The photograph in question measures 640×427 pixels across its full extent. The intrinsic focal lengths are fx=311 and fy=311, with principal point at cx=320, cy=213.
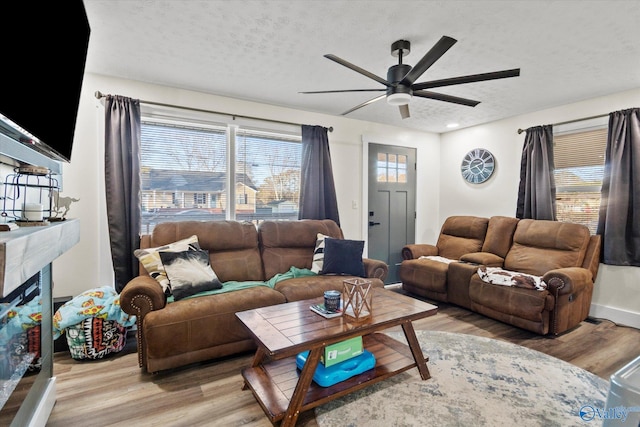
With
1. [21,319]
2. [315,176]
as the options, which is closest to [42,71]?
[21,319]

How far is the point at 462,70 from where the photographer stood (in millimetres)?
2758

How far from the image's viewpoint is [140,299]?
2.19 m

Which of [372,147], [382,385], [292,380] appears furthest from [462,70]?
[292,380]

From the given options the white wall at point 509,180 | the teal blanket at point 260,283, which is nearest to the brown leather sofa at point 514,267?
the white wall at point 509,180

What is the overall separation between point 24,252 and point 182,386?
151 cm

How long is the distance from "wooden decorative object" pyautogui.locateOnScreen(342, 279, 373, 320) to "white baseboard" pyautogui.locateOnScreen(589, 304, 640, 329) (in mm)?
3068

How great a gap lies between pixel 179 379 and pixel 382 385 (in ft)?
4.60

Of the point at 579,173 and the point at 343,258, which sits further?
the point at 579,173

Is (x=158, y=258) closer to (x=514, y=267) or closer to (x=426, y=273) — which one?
(x=426, y=273)

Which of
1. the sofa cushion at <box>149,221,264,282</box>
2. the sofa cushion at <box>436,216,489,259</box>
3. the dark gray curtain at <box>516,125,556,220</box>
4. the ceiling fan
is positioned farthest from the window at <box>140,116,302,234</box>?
the dark gray curtain at <box>516,125,556,220</box>

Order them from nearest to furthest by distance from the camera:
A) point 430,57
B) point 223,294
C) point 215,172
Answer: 1. point 430,57
2. point 223,294
3. point 215,172

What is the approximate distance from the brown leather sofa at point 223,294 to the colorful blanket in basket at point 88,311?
0.31m

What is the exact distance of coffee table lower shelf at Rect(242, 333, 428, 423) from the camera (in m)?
1.72

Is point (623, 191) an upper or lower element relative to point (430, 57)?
lower
